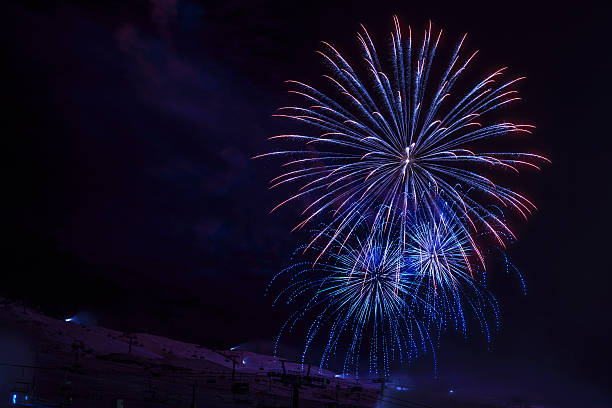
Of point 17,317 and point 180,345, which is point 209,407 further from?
point 180,345

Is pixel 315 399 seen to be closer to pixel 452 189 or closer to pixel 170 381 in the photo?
pixel 170 381

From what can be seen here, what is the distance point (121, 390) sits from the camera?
41094mm

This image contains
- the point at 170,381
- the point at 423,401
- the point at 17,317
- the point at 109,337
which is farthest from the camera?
the point at 423,401

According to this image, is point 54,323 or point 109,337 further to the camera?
point 109,337

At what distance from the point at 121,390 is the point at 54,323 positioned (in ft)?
127

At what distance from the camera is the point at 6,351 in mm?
43688

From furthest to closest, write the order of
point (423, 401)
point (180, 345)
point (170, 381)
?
point (423, 401) < point (180, 345) < point (170, 381)

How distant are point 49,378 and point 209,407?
12682 millimetres

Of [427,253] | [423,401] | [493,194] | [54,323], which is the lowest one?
[423,401]

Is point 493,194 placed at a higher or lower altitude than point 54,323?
higher

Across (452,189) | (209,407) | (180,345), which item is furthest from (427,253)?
(180,345)

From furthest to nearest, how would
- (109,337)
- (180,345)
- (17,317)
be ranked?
(180,345) < (109,337) < (17,317)

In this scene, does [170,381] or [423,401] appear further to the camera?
[423,401]

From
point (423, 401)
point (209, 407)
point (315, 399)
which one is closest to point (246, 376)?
point (315, 399)
